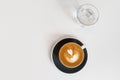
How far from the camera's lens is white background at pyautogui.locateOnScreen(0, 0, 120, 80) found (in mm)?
907

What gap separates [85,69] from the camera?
964 millimetres

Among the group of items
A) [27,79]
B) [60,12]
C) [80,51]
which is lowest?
[27,79]

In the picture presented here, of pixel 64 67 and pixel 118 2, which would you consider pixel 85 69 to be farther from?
pixel 118 2

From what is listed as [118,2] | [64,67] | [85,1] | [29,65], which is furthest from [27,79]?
[118,2]

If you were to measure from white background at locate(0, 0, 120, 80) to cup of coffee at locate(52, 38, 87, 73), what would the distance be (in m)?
0.02

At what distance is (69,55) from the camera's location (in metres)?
0.93

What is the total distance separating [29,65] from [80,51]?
23cm

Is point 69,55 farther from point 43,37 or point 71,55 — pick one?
point 43,37

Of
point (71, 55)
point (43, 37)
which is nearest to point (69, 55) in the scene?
point (71, 55)

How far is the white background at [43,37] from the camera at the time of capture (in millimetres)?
907

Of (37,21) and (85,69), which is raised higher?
(37,21)

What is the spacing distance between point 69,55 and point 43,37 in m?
0.14

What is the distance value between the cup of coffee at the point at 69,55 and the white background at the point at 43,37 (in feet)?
0.08

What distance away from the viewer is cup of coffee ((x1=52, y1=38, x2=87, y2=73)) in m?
0.93
